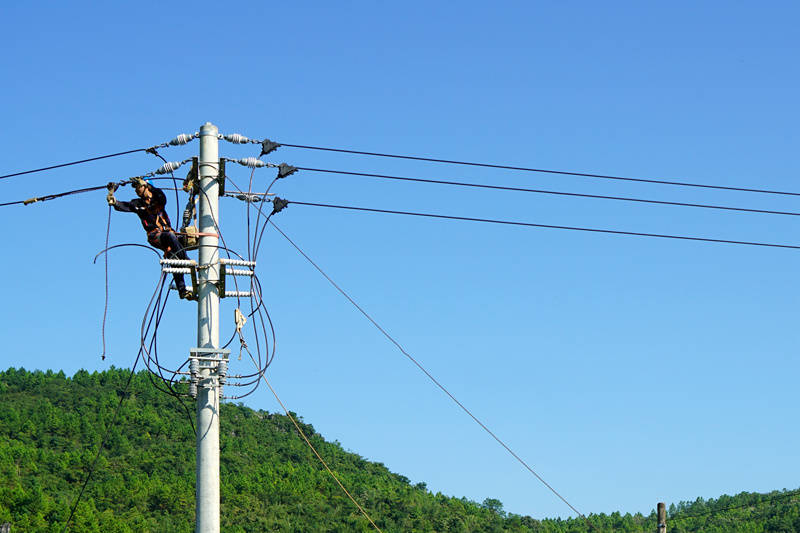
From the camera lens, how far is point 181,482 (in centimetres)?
12156

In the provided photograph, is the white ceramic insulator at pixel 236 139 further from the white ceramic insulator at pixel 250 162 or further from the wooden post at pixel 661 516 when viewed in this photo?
the wooden post at pixel 661 516

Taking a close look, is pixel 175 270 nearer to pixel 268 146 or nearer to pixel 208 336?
pixel 208 336

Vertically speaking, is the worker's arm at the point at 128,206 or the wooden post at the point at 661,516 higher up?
the worker's arm at the point at 128,206

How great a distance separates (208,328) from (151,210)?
85.3 inches

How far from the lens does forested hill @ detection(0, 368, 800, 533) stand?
344ft

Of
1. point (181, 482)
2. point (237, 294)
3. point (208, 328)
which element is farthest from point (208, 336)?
point (181, 482)

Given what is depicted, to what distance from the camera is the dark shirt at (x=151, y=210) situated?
589 inches

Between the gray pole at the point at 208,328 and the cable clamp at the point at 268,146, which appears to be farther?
the cable clamp at the point at 268,146

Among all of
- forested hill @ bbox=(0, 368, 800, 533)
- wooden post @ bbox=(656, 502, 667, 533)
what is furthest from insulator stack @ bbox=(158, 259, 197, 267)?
forested hill @ bbox=(0, 368, 800, 533)

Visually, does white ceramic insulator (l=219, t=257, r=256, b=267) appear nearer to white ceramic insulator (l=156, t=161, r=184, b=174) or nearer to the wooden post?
white ceramic insulator (l=156, t=161, r=184, b=174)

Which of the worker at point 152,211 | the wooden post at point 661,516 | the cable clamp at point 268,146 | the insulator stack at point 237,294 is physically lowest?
the wooden post at point 661,516

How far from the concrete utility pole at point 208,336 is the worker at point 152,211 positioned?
62 cm

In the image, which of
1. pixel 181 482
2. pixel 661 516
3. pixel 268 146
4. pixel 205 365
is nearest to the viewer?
pixel 205 365

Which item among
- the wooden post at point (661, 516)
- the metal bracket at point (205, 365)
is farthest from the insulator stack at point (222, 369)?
the wooden post at point (661, 516)
